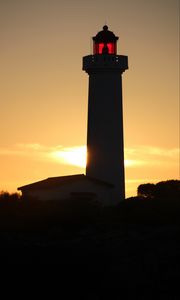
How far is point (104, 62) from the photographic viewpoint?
38.9m

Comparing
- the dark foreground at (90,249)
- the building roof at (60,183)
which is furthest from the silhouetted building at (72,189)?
the dark foreground at (90,249)

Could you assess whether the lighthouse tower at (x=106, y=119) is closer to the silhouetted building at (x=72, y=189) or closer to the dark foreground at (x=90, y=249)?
the silhouetted building at (x=72, y=189)

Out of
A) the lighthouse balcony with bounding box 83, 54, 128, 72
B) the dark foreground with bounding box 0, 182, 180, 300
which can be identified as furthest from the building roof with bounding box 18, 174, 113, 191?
the lighthouse balcony with bounding box 83, 54, 128, 72

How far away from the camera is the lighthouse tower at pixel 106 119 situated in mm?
38875

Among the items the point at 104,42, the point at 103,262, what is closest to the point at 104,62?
the point at 104,42

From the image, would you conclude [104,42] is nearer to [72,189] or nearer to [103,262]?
[72,189]

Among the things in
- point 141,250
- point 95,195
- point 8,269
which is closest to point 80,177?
point 95,195

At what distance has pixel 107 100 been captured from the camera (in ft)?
128

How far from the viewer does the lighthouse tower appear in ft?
128

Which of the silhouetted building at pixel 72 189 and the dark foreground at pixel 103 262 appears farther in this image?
the silhouetted building at pixel 72 189

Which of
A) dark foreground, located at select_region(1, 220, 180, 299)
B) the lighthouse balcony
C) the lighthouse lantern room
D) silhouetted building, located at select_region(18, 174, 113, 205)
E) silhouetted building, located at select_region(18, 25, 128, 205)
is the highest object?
the lighthouse lantern room

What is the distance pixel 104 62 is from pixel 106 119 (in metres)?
2.61

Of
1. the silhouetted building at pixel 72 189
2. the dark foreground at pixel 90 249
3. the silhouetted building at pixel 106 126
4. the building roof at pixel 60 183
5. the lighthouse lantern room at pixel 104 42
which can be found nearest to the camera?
the dark foreground at pixel 90 249

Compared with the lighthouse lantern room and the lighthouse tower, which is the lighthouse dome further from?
the lighthouse tower
